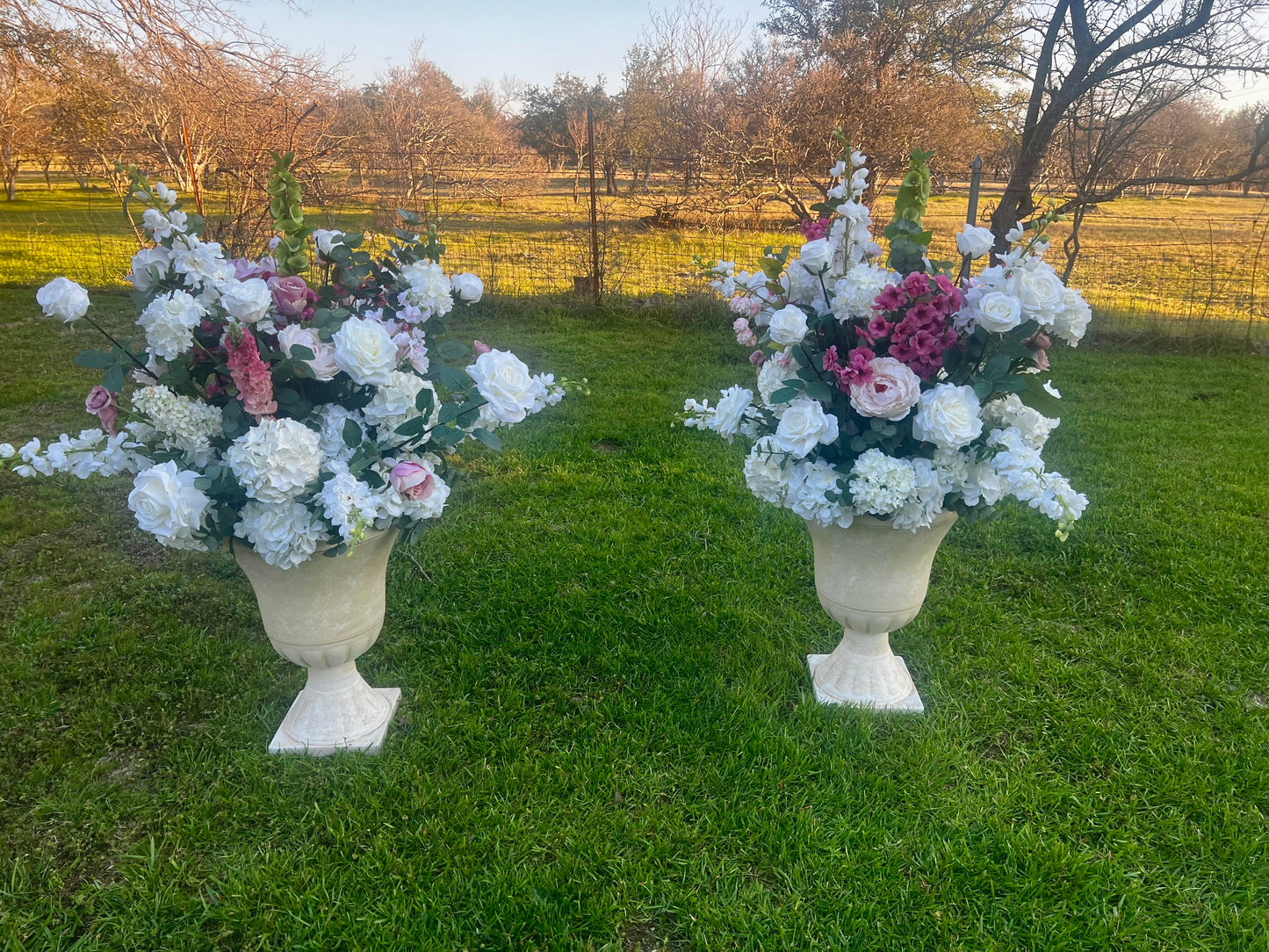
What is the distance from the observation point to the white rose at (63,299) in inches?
56.4

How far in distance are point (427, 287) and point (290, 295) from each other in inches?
13.8

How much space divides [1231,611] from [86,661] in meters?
4.10

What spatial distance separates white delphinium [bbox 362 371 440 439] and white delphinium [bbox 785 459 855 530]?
2.94 ft

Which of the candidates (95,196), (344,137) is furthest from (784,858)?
(95,196)

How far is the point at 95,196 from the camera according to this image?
53.5ft

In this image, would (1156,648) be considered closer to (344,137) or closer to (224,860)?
(224,860)

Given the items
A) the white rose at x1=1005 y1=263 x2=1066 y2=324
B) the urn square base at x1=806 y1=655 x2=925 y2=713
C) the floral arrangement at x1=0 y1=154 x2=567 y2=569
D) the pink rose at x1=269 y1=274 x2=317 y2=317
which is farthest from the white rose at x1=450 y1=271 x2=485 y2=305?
the urn square base at x1=806 y1=655 x2=925 y2=713

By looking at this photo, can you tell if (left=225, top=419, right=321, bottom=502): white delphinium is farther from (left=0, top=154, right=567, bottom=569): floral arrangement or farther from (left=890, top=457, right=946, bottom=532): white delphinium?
(left=890, top=457, right=946, bottom=532): white delphinium

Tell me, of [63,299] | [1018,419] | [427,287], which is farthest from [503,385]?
[1018,419]

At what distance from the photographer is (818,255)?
176 cm

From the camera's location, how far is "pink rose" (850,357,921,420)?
163 centimetres

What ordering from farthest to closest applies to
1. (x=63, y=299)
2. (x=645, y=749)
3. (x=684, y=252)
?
(x=684, y=252) < (x=645, y=749) < (x=63, y=299)

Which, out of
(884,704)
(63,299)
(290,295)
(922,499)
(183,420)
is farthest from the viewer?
(884,704)

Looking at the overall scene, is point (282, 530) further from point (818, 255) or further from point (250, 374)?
point (818, 255)
